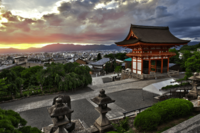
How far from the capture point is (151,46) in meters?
24.3

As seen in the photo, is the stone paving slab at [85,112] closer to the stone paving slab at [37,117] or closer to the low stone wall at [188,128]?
the stone paving slab at [37,117]

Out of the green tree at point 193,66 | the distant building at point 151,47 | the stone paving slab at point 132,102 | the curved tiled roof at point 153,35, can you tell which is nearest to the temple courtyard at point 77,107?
the stone paving slab at point 132,102

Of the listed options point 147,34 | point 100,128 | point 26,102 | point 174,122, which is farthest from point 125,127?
point 147,34

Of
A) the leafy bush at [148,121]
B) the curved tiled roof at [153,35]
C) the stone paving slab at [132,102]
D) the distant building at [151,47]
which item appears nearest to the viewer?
the leafy bush at [148,121]

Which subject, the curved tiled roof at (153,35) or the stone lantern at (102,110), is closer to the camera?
the stone lantern at (102,110)

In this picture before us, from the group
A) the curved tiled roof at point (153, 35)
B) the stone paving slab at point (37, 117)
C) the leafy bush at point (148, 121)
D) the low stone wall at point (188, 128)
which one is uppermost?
Answer: the curved tiled roof at point (153, 35)

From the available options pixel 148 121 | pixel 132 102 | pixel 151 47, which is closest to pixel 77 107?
pixel 132 102

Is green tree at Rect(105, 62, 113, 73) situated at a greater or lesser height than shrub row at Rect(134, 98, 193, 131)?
lesser

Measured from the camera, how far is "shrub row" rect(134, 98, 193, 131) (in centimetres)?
620

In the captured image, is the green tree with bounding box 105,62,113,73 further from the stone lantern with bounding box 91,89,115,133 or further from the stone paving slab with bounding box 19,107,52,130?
the stone lantern with bounding box 91,89,115,133

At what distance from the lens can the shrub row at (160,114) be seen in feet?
20.3

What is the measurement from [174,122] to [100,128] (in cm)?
438

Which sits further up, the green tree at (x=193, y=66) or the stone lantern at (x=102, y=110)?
the green tree at (x=193, y=66)

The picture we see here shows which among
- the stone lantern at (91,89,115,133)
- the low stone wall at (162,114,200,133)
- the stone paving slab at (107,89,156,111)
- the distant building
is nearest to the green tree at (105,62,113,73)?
the distant building
